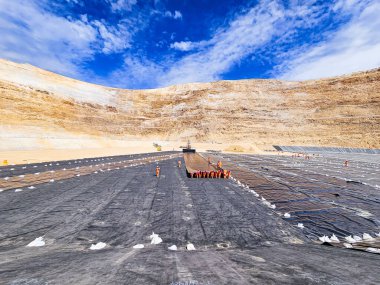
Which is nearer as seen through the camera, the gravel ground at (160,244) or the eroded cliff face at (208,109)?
the gravel ground at (160,244)

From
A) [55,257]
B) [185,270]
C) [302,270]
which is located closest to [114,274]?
[185,270]

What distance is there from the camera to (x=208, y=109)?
93.6 meters

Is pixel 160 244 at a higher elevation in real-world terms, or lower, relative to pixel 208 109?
lower

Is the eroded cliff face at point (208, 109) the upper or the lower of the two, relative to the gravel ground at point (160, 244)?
upper

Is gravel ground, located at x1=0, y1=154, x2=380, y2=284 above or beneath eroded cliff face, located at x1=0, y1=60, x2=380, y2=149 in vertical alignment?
beneath

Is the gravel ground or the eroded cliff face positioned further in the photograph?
the eroded cliff face

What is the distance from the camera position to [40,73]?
269 feet

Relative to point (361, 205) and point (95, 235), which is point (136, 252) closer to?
point (95, 235)

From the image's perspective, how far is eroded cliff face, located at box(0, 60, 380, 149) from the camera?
68438mm

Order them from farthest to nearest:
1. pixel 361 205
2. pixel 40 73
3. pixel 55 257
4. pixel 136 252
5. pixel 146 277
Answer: pixel 40 73 → pixel 361 205 → pixel 136 252 → pixel 55 257 → pixel 146 277

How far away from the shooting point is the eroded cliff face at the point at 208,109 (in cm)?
6844

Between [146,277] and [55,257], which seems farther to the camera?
[55,257]

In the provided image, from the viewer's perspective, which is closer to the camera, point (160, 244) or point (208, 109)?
point (160, 244)

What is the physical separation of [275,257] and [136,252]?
2592 mm
